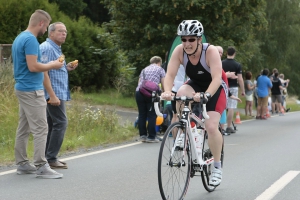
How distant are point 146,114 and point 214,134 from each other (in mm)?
6648

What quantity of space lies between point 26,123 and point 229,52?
25.5ft

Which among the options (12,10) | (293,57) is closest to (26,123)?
(12,10)

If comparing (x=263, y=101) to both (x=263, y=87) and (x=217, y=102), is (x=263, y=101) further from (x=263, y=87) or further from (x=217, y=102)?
(x=217, y=102)

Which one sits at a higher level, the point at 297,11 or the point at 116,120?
the point at 297,11

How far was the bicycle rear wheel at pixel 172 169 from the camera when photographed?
629cm

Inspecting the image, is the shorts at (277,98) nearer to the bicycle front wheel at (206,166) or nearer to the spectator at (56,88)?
the spectator at (56,88)

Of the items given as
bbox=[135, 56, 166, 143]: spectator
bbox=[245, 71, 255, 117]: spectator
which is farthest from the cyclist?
bbox=[245, 71, 255, 117]: spectator

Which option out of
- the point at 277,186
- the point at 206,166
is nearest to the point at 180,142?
the point at 206,166

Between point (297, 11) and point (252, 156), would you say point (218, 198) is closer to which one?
point (252, 156)

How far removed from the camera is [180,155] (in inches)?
261

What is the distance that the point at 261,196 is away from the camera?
24.5 ft

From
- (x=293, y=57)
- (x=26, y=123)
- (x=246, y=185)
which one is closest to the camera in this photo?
(x=246, y=185)

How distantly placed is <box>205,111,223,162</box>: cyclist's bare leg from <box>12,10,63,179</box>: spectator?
7.12 feet

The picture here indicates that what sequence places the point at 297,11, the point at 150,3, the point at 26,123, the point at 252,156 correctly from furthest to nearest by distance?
the point at 297,11 → the point at 150,3 → the point at 252,156 → the point at 26,123
